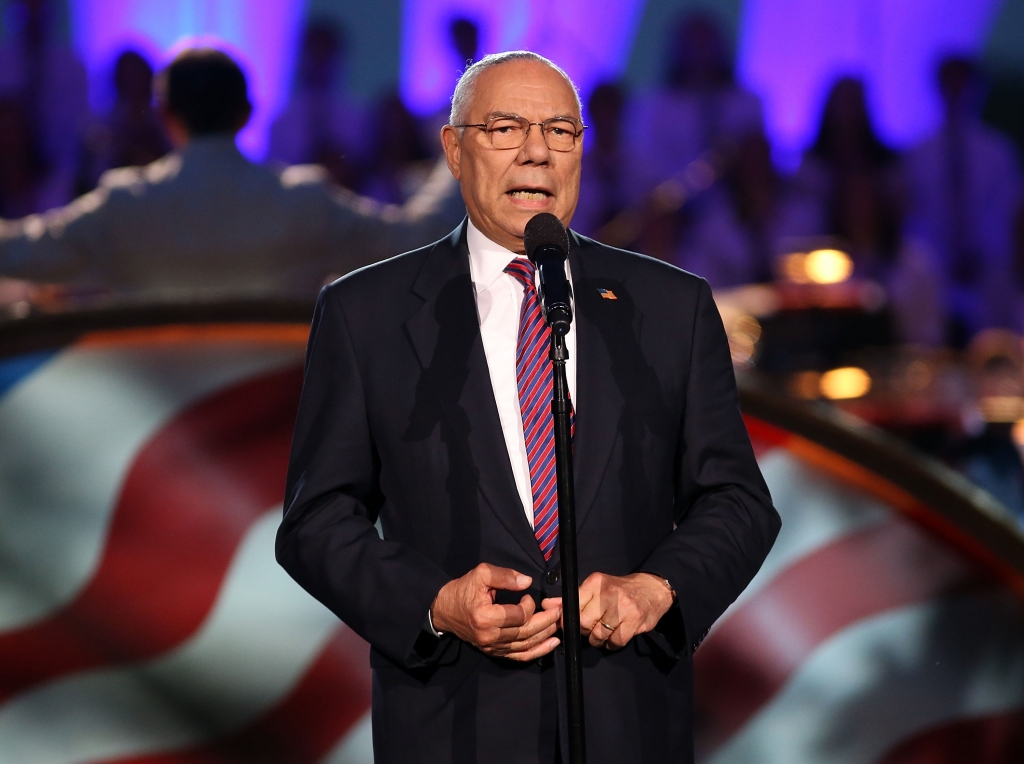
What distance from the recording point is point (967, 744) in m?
2.38

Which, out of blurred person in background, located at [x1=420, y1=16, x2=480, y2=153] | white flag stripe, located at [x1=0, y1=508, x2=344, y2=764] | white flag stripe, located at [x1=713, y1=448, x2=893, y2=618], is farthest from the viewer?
blurred person in background, located at [x1=420, y1=16, x2=480, y2=153]

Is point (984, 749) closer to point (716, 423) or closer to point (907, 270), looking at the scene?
point (716, 423)

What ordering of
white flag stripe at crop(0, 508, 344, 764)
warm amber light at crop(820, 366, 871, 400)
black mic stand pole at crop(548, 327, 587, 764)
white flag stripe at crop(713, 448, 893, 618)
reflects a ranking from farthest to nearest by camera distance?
warm amber light at crop(820, 366, 871, 400), white flag stripe at crop(713, 448, 893, 618), white flag stripe at crop(0, 508, 344, 764), black mic stand pole at crop(548, 327, 587, 764)

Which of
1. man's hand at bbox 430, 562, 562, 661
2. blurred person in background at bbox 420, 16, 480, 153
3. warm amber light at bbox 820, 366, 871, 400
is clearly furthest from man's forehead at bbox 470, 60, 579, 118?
blurred person in background at bbox 420, 16, 480, 153

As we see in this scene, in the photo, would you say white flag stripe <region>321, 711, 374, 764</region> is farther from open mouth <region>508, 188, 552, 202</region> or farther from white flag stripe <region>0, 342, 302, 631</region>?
open mouth <region>508, 188, 552, 202</region>

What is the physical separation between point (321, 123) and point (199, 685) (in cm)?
333

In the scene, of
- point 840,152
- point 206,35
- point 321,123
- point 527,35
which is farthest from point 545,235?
point 527,35

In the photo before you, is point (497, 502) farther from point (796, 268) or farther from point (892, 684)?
point (796, 268)

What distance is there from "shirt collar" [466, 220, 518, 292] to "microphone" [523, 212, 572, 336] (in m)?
0.23

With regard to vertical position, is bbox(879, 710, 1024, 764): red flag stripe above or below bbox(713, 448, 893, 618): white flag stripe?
below

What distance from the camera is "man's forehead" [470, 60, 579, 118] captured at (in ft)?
4.92

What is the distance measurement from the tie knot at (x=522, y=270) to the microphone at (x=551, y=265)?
0.18 m

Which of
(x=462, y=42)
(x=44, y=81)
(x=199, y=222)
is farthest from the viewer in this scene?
(x=44, y=81)

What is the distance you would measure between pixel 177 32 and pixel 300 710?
12.7 ft
